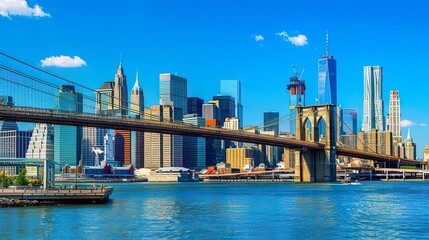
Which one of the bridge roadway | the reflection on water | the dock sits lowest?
the reflection on water

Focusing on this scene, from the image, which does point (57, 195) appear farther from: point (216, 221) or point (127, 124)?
point (127, 124)

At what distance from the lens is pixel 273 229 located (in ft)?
104

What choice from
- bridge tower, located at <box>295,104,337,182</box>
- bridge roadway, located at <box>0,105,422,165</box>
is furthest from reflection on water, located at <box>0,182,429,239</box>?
bridge tower, located at <box>295,104,337,182</box>

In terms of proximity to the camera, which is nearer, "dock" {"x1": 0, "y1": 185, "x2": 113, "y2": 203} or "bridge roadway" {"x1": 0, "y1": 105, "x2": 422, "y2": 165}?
"dock" {"x1": 0, "y1": 185, "x2": 113, "y2": 203}

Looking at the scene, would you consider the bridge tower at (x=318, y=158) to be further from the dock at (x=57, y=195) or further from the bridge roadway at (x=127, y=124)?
the dock at (x=57, y=195)

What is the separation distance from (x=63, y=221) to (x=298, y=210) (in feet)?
48.7

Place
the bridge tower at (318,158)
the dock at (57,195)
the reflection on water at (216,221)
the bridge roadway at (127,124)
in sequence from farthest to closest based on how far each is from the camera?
the bridge tower at (318,158) → the bridge roadway at (127,124) → the dock at (57,195) → the reflection on water at (216,221)

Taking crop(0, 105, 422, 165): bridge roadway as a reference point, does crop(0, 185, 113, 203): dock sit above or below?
below

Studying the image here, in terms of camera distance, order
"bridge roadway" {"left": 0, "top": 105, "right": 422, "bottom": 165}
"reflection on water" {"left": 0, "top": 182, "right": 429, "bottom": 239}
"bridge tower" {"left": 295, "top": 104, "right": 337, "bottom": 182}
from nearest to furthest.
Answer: "reflection on water" {"left": 0, "top": 182, "right": 429, "bottom": 239}, "bridge roadway" {"left": 0, "top": 105, "right": 422, "bottom": 165}, "bridge tower" {"left": 295, "top": 104, "right": 337, "bottom": 182}

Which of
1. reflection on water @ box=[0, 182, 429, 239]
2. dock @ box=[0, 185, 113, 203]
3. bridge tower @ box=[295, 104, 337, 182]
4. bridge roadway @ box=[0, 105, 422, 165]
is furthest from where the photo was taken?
bridge tower @ box=[295, 104, 337, 182]

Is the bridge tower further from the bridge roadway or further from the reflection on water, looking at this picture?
the reflection on water

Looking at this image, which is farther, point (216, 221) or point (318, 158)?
point (318, 158)

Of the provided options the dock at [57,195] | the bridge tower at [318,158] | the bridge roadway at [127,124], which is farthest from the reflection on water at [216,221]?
the bridge tower at [318,158]

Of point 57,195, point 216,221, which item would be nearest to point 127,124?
point 57,195
